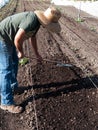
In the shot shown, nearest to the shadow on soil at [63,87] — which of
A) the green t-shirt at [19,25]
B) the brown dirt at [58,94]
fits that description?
the brown dirt at [58,94]

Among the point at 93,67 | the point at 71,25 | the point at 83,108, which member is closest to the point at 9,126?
the point at 83,108

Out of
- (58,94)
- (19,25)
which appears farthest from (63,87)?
(19,25)

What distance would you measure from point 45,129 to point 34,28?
5.66 feet

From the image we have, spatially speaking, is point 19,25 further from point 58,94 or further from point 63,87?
point 63,87

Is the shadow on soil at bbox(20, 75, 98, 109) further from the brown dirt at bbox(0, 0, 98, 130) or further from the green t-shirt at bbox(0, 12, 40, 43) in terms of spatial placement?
the green t-shirt at bbox(0, 12, 40, 43)

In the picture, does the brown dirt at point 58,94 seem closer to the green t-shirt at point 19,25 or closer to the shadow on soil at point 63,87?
the shadow on soil at point 63,87

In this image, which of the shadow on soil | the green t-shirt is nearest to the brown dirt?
the shadow on soil

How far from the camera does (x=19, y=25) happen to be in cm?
520

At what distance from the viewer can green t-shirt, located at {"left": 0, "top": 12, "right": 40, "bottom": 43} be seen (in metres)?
5.04

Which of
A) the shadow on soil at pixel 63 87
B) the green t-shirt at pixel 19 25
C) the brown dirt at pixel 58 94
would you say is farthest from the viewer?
the shadow on soil at pixel 63 87

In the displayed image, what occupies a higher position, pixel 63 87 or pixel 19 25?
pixel 19 25

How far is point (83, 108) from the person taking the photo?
5832 mm

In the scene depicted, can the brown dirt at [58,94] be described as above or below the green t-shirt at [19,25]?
below

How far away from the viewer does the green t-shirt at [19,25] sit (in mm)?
5039
